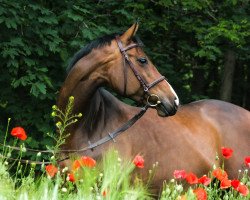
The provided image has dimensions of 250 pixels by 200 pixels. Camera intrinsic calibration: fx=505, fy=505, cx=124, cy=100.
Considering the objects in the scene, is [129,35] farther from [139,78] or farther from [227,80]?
[227,80]

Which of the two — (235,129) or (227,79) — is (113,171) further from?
(227,79)

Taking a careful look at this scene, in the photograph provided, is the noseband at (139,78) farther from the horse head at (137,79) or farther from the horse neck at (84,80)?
the horse neck at (84,80)

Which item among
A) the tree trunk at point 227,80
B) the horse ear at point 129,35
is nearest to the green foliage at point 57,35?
the tree trunk at point 227,80

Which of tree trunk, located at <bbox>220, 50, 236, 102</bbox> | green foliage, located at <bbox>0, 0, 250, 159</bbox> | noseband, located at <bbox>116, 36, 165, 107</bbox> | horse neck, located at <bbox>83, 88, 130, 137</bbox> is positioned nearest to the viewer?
noseband, located at <bbox>116, 36, 165, 107</bbox>

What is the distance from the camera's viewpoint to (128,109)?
483cm

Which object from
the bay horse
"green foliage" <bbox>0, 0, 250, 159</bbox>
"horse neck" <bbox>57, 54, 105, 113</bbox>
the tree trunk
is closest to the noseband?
the bay horse

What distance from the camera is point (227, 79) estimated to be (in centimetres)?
1073

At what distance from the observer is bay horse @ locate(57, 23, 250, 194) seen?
Answer: 4461 millimetres

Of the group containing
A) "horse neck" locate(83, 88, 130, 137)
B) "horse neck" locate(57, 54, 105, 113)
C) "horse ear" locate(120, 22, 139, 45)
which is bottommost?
"horse neck" locate(83, 88, 130, 137)

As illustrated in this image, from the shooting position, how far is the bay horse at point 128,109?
4.46m

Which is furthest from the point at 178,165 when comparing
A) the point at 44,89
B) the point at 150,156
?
the point at 44,89

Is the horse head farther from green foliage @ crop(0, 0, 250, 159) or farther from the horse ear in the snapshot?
green foliage @ crop(0, 0, 250, 159)

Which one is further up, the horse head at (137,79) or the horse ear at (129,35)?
the horse ear at (129,35)

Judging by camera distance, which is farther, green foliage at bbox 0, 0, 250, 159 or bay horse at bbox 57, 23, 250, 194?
green foliage at bbox 0, 0, 250, 159
